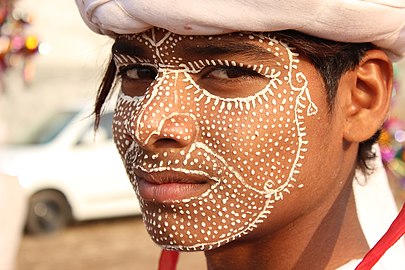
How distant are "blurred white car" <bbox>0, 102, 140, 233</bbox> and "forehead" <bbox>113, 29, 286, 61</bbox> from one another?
30.9 ft

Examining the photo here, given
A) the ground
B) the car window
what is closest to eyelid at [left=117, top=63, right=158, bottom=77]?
the ground

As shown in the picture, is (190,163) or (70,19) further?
(70,19)

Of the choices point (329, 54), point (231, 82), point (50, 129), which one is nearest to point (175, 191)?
point (231, 82)

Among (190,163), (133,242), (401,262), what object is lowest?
(133,242)

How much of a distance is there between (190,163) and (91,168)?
32.1 feet

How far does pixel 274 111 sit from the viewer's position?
2.24m

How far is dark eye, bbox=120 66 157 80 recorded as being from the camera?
237 centimetres

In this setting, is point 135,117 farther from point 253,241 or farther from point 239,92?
point 253,241

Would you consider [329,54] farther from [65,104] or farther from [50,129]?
[65,104]

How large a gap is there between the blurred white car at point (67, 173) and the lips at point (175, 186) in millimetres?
9442

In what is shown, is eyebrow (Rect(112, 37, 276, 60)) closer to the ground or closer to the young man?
the young man

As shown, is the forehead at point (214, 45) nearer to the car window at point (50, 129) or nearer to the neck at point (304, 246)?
the neck at point (304, 246)

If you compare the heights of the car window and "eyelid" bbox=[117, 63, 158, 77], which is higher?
"eyelid" bbox=[117, 63, 158, 77]

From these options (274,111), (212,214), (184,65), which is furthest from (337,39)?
(212,214)
